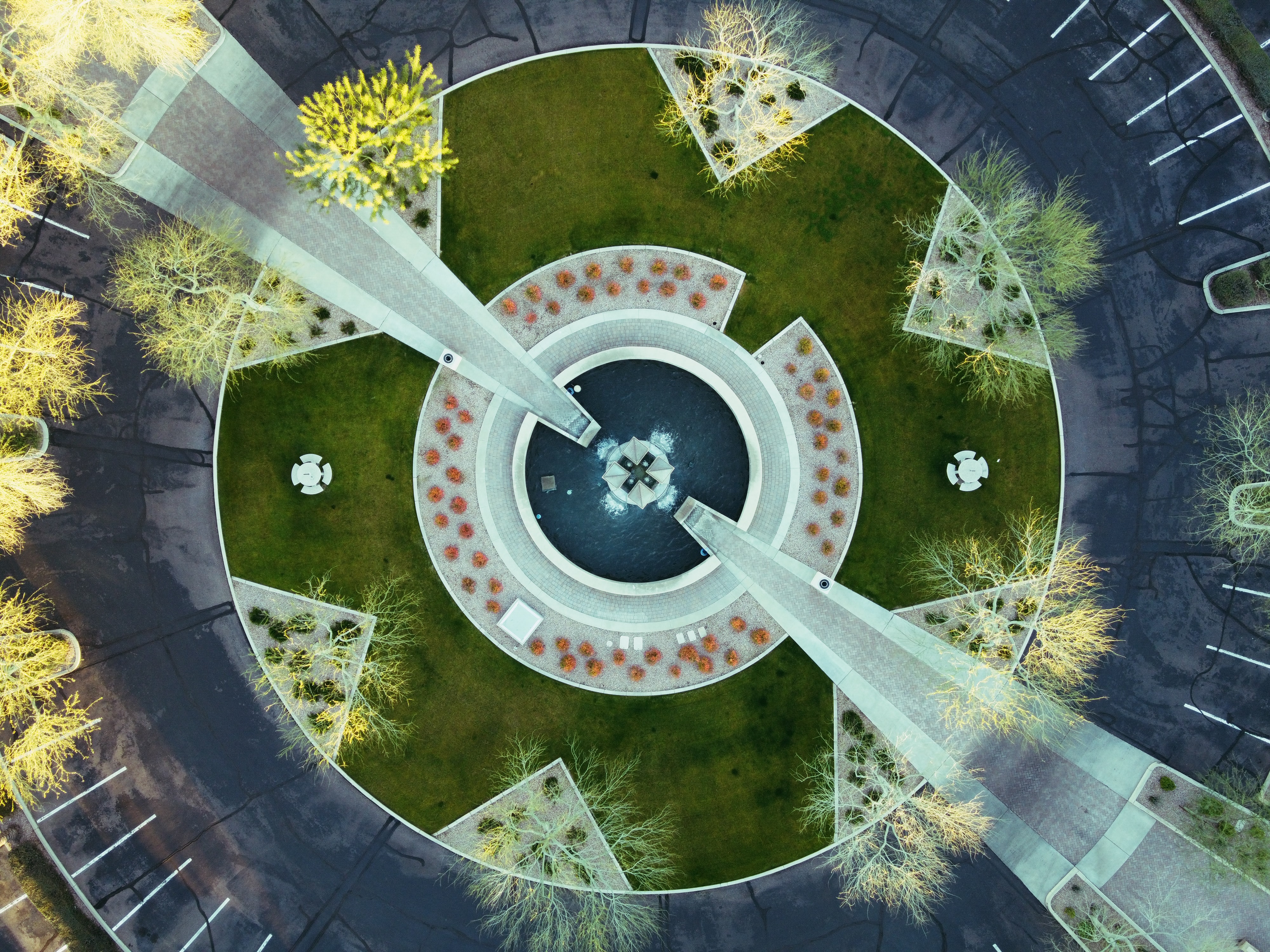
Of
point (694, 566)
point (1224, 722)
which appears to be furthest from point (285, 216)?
point (1224, 722)

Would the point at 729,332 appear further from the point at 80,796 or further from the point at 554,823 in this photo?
the point at 80,796

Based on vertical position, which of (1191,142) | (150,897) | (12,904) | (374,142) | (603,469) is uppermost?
(1191,142)

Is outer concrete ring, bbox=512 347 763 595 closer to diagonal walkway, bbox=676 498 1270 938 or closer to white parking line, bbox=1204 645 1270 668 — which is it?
diagonal walkway, bbox=676 498 1270 938

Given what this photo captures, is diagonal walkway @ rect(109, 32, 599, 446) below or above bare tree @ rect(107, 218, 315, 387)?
above

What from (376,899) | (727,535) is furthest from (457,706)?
(727,535)

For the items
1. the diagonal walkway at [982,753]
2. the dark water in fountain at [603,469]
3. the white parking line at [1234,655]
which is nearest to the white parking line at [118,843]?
the dark water in fountain at [603,469]

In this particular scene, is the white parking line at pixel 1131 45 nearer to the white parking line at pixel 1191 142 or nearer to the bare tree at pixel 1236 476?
the white parking line at pixel 1191 142

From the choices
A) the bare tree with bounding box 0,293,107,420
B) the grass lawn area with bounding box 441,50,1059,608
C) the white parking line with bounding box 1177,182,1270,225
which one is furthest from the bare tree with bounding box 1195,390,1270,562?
the bare tree with bounding box 0,293,107,420
